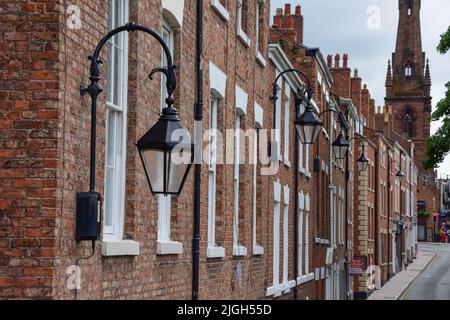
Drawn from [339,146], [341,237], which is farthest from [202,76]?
[341,237]

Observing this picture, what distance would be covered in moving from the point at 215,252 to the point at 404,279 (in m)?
54.5

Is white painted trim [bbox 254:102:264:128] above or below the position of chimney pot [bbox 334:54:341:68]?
below

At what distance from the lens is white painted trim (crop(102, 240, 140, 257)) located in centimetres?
895

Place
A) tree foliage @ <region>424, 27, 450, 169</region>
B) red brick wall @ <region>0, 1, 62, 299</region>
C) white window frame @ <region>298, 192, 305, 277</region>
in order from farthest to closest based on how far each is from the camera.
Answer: tree foliage @ <region>424, 27, 450, 169</region> < white window frame @ <region>298, 192, 305, 277</region> < red brick wall @ <region>0, 1, 62, 299</region>

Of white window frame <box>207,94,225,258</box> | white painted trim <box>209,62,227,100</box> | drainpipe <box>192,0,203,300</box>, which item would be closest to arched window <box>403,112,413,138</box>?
white painted trim <box>209,62,227,100</box>

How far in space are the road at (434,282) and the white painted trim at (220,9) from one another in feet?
114

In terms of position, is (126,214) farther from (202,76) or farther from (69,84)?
(202,76)

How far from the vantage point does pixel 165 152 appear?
25.4 ft

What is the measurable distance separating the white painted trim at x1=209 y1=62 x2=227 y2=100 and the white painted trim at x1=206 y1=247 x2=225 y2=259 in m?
2.32

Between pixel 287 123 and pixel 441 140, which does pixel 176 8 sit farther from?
pixel 441 140

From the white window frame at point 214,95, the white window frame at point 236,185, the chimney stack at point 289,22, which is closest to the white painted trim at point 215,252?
the white window frame at point 214,95

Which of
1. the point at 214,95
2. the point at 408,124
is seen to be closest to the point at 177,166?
the point at 214,95

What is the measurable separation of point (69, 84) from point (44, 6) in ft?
2.22

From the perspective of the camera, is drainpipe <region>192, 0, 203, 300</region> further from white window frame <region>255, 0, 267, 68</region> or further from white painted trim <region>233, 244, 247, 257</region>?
white window frame <region>255, 0, 267, 68</region>
